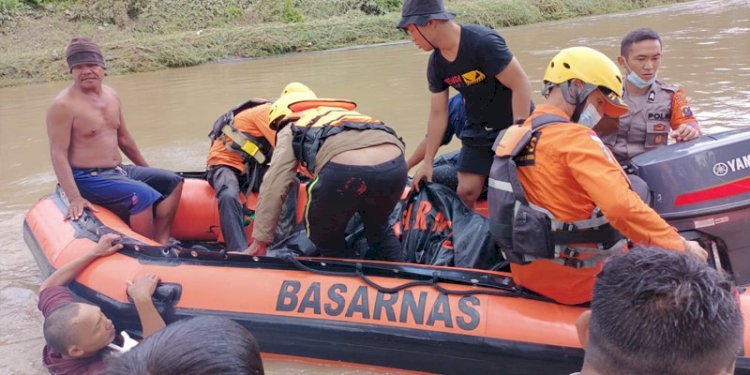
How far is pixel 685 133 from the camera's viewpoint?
3496 millimetres

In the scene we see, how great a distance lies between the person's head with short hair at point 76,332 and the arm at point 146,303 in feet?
1.81

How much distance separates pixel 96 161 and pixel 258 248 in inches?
53.0

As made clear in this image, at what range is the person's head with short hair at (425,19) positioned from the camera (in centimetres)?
353

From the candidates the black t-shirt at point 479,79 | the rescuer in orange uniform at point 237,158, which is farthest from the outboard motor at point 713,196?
the rescuer in orange uniform at point 237,158

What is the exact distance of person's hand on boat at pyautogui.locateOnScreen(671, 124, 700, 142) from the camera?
11.4 ft

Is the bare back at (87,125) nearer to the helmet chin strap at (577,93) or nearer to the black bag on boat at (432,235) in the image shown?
the black bag on boat at (432,235)

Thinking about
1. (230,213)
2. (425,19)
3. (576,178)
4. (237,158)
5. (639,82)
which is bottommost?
(230,213)

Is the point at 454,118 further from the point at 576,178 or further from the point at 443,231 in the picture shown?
the point at 576,178

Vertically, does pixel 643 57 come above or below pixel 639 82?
above

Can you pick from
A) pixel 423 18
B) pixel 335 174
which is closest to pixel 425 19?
pixel 423 18

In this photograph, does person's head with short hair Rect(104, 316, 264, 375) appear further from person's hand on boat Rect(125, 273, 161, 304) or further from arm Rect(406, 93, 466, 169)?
arm Rect(406, 93, 466, 169)

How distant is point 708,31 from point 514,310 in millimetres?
14741

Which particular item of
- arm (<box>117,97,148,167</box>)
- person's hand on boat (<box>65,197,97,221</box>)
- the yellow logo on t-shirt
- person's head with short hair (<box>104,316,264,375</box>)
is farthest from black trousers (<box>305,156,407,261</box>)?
person's head with short hair (<box>104,316,264,375</box>)

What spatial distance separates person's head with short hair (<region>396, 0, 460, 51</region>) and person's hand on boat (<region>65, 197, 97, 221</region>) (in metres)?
2.04
